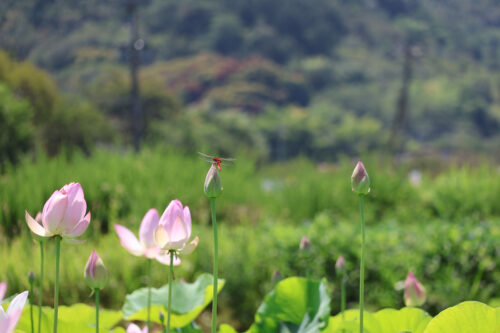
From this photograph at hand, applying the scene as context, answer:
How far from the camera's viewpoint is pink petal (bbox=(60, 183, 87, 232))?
62 centimetres

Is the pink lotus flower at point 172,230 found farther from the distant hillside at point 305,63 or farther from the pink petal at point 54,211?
the distant hillside at point 305,63

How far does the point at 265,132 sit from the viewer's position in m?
42.2

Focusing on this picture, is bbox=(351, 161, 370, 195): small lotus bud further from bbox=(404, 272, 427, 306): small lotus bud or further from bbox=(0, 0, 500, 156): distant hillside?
bbox=(0, 0, 500, 156): distant hillside

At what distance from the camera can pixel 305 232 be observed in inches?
109

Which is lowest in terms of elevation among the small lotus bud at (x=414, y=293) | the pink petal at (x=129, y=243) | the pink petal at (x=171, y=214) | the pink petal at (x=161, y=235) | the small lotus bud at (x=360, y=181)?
the small lotus bud at (x=414, y=293)

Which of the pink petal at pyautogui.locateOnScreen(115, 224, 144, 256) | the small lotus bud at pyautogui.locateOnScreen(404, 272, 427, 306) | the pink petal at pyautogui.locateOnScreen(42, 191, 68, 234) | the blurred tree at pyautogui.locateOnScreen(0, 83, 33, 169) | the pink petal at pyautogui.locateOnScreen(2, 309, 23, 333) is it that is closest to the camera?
the pink petal at pyautogui.locateOnScreen(2, 309, 23, 333)

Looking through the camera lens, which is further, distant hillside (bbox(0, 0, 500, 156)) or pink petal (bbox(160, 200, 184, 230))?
distant hillside (bbox(0, 0, 500, 156))

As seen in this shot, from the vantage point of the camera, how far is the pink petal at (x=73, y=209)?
62 cm

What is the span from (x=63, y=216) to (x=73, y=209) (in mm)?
15

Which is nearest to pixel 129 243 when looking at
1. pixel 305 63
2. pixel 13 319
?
pixel 13 319

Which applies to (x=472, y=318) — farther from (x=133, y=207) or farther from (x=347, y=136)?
(x=347, y=136)

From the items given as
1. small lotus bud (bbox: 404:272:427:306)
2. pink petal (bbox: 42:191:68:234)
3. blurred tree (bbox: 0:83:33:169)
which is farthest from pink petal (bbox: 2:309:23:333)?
Result: blurred tree (bbox: 0:83:33:169)

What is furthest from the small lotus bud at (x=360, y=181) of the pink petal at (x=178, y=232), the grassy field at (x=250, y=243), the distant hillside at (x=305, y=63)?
the distant hillside at (x=305, y=63)

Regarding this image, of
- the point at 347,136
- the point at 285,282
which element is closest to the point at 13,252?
the point at 285,282
